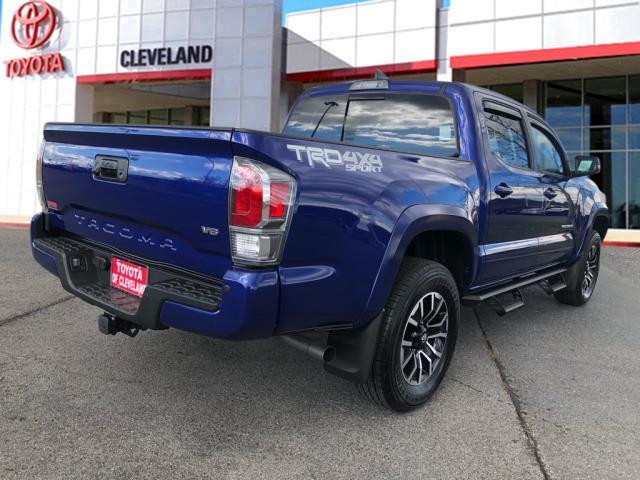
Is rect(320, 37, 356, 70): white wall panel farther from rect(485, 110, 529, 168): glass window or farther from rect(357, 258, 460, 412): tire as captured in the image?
rect(357, 258, 460, 412): tire

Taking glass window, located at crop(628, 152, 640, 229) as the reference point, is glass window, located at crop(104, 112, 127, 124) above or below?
above

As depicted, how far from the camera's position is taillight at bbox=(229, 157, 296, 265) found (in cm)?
222

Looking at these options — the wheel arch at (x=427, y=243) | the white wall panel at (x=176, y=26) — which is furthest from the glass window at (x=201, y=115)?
the wheel arch at (x=427, y=243)

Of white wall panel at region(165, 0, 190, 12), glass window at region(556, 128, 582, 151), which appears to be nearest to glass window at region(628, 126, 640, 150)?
glass window at region(556, 128, 582, 151)

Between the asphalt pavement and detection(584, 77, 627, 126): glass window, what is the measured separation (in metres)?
14.5

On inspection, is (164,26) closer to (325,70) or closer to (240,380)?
(325,70)

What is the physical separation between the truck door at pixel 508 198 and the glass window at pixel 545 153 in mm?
246

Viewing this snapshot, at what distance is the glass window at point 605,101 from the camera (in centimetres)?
1647

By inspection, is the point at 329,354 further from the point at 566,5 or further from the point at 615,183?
the point at 615,183

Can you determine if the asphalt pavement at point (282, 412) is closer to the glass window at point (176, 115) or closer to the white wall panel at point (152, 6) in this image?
the white wall panel at point (152, 6)

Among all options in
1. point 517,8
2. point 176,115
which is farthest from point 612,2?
point 176,115

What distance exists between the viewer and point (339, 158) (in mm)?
2506

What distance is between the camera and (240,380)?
346cm

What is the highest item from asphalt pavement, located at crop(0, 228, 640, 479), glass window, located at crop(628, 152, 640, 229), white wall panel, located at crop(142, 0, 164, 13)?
white wall panel, located at crop(142, 0, 164, 13)
